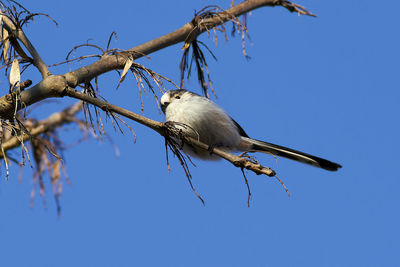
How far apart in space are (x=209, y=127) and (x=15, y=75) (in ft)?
6.25

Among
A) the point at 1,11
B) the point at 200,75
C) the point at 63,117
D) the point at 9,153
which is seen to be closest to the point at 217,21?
the point at 200,75

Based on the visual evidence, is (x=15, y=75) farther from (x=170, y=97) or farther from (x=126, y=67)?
(x=170, y=97)

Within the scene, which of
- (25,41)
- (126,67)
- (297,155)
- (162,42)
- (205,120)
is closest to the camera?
(126,67)

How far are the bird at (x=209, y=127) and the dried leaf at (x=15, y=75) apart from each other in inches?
57.7

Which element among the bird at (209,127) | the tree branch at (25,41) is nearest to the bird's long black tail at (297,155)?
the bird at (209,127)

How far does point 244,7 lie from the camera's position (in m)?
4.16

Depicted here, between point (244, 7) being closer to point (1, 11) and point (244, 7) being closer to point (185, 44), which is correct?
point (185, 44)

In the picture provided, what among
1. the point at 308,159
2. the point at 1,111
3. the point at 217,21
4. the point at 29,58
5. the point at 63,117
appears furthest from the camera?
the point at 63,117

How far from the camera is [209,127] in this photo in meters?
4.72

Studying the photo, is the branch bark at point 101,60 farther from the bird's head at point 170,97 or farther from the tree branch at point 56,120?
the tree branch at point 56,120

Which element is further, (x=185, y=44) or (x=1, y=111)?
(x=185, y=44)

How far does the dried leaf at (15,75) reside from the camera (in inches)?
133

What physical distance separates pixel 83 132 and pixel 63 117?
11.6 inches

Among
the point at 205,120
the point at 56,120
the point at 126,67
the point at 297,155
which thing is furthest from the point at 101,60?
the point at 56,120
